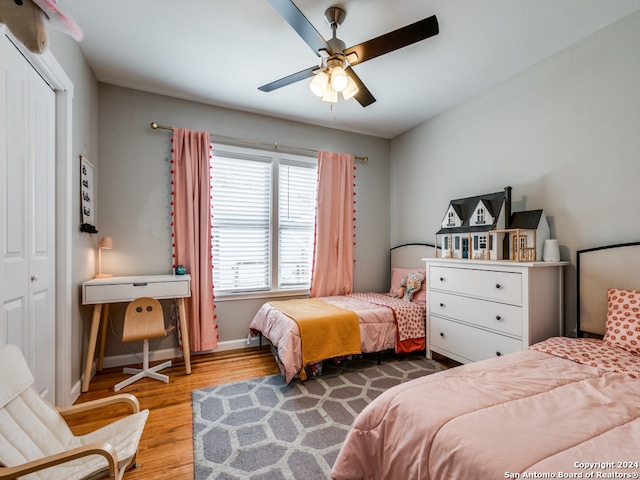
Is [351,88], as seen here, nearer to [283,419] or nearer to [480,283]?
[480,283]

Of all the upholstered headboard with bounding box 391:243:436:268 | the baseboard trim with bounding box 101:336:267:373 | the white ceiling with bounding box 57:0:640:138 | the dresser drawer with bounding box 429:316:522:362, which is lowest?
the baseboard trim with bounding box 101:336:267:373

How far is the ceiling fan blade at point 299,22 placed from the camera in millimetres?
1558

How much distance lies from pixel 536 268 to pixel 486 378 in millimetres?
1210

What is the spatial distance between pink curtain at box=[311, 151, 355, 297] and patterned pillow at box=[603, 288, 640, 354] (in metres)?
2.51

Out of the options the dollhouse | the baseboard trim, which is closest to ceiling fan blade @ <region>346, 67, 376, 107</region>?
the dollhouse

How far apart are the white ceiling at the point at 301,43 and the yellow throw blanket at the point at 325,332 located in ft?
7.39

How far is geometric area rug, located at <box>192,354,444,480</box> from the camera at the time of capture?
5.27ft

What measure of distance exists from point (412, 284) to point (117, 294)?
9.64ft

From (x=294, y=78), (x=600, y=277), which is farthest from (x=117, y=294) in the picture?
(x=600, y=277)

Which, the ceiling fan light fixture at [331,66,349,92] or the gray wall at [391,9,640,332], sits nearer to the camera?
the ceiling fan light fixture at [331,66,349,92]

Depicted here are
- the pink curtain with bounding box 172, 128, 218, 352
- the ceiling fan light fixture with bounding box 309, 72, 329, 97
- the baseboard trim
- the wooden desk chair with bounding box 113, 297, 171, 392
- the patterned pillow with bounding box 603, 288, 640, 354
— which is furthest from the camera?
the pink curtain with bounding box 172, 128, 218, 352

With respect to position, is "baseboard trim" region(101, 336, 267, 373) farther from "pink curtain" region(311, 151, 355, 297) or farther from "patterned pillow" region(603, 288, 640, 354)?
Answer: "patterned pillow" region(603, 288, 640, 354)

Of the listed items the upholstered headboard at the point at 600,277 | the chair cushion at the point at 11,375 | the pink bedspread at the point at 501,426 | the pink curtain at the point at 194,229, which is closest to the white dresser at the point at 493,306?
the upholstered headboard at the point at 600,277

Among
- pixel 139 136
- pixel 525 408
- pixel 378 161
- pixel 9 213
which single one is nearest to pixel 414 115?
pixel 378 161
